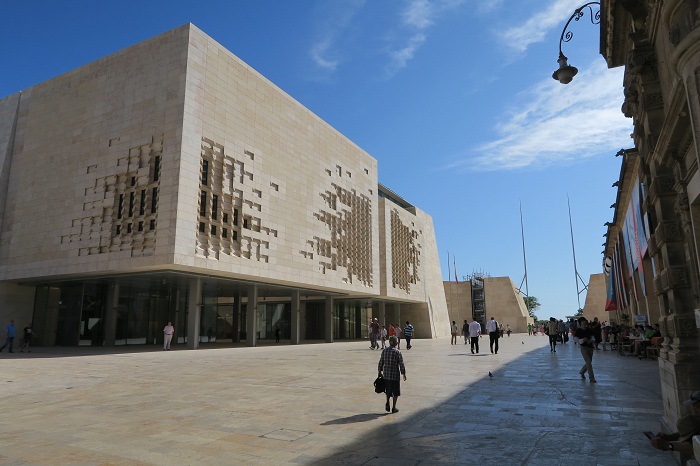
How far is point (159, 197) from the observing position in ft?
78.7

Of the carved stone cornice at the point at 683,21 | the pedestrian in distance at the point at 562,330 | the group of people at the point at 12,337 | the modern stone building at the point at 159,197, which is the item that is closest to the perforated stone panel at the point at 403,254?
the modern stone building at the point at 159,197

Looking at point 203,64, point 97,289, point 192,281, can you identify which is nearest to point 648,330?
point 192,281

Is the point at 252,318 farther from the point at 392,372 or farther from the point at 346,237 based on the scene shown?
the point at 392,372

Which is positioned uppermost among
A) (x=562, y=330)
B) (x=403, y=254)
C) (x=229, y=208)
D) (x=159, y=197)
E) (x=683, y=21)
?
(x=403, y=254)

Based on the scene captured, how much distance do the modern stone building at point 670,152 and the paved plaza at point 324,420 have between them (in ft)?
4.79

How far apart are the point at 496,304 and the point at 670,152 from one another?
226 feet

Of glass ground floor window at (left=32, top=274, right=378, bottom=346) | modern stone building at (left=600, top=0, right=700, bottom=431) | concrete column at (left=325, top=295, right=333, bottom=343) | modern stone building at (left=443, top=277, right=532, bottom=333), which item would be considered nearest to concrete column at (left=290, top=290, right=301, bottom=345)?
concrete column at (left=325, top=295, right=333, bottom=343)

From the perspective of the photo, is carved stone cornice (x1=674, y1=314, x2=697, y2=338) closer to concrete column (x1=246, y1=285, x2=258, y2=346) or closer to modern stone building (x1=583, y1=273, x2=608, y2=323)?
concrete column (x1=246, y1=285, x2=258, y2=346)

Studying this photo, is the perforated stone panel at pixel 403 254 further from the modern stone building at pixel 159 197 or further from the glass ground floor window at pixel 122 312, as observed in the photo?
the glass ground floor window at pixel 122 312

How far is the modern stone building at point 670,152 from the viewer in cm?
482

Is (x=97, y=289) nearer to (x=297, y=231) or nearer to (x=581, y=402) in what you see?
(x=297, y=231)

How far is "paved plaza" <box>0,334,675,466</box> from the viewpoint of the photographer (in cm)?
556

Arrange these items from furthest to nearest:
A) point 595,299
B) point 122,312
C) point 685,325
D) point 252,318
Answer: point 595,299 < point 252,318 < point 122,312 < point 685,325

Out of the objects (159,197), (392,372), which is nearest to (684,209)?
(392,372)
